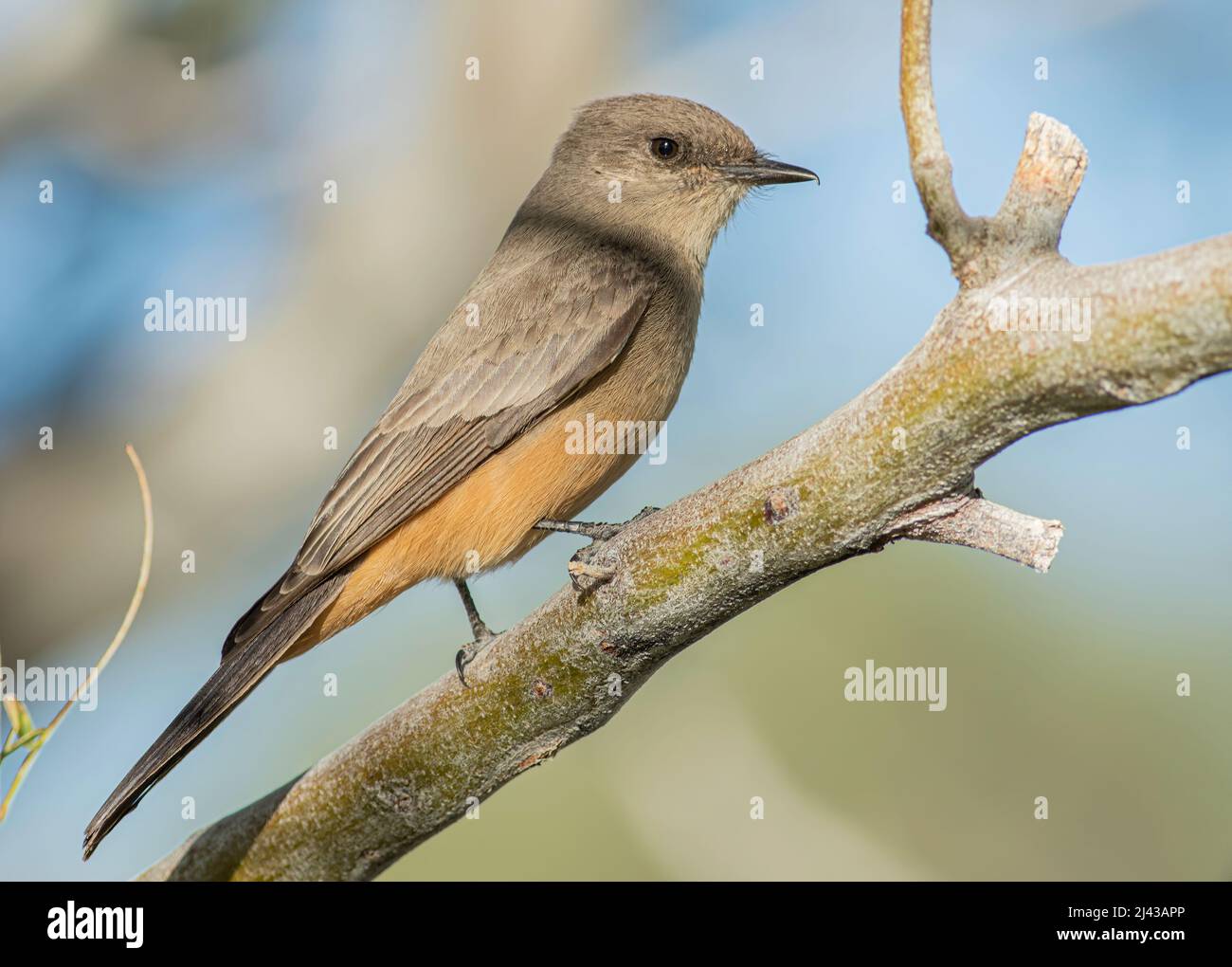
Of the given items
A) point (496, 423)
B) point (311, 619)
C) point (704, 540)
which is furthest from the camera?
point (496, 423)

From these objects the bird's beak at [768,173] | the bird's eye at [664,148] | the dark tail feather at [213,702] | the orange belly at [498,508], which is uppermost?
the bird's eye at [664,148]

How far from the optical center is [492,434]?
17.9 ft

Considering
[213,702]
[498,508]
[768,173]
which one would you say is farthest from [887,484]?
[768,173]

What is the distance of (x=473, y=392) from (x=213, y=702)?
1761mm

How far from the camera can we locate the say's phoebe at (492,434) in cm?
521

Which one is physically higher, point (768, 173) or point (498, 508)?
point (768, 173)

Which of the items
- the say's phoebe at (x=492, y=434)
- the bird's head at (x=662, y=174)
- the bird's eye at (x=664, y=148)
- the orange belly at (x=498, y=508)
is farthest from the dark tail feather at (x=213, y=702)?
the bird's eye at (x=664, y=148)

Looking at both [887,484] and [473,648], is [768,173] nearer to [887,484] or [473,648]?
[473,648]

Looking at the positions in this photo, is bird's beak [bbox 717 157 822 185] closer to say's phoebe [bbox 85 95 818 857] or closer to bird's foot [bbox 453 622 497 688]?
say's phoebe [bbox 85 95 818 857]

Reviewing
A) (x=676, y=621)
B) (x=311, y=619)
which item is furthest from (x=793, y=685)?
(x=676, y=621)

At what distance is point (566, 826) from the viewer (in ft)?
25.4

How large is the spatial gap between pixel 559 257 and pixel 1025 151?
3.25 m

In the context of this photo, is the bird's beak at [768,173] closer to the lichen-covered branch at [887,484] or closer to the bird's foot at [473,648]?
the bird's foot at [473,648]
